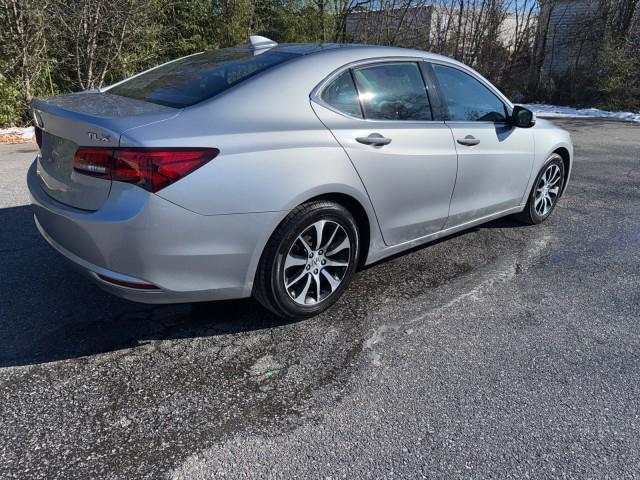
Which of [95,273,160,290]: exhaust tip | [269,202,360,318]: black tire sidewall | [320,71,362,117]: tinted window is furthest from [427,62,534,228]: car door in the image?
[95,273,160,290]: exhaust tip

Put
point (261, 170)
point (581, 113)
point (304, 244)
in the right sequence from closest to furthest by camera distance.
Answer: point (261, 170)
point (304, 244)
point (581, 113)

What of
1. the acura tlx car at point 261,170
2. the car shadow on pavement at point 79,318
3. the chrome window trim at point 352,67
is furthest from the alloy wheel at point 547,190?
the car shadow on pavement at point 79,318

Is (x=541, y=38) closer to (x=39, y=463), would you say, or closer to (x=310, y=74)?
(x=310, y=74)

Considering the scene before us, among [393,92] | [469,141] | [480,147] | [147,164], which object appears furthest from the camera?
[480,147]

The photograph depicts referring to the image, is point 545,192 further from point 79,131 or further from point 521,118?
point 79,131

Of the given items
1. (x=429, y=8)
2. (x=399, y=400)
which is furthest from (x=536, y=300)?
(x=429, y=8)

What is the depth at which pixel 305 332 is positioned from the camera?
3.05m

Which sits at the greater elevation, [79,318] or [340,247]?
[340,247]

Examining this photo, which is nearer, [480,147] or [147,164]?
[147,164]

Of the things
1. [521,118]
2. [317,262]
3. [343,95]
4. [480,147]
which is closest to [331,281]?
[317,262]

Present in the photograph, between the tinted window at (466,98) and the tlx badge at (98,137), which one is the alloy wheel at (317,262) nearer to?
the tlx badge at (98,137)

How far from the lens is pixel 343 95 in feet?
10.2

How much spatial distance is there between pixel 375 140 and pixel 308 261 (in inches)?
33.7

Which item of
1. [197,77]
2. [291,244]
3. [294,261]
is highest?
[197,77]
